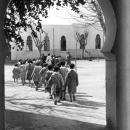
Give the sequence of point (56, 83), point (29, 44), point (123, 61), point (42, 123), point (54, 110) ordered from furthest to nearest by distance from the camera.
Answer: point (29, 44)
point (56, 83)
point (54, 110)
point (42, 123)
point (123, 61)

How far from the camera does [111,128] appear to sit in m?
7.43

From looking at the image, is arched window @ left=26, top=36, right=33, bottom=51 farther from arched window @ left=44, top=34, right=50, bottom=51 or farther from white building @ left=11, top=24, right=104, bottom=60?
arched window @ left=44, top=34, right=50, bottom=51

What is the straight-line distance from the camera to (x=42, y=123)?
8.77m

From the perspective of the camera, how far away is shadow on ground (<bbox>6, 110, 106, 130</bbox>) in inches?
327

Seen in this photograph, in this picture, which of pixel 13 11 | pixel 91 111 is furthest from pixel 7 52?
pixel 91 111

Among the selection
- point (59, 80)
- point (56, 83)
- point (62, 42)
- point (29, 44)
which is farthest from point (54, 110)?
point (62, 42)

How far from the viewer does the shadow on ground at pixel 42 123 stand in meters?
8.31

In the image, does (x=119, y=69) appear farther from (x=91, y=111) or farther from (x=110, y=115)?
Result: (x=91, y=111)

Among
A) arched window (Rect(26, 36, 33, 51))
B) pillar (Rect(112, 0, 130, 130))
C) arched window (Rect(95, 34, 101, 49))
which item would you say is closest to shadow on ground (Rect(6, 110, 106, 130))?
pillar (Rect(112, 0, 130, 130))

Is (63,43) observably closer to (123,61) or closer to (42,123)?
(42,123)

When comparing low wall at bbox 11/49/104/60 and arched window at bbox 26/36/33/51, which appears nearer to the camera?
low wall at bbox 11/49/104/60

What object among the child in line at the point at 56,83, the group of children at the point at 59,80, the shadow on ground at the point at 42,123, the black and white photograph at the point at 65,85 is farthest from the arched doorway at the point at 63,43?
the shadow on ground at the point at 42,123

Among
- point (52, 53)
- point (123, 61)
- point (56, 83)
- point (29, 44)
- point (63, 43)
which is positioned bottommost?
point (56, 83)

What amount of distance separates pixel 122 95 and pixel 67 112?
429cm
